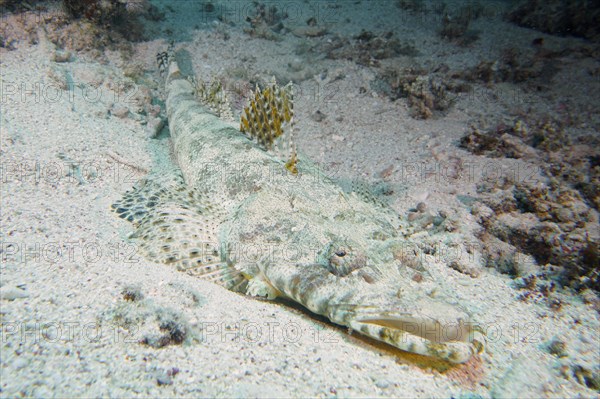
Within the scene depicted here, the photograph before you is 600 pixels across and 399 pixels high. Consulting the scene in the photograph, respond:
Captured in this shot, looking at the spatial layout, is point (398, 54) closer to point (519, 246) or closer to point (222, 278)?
point (519, 246)

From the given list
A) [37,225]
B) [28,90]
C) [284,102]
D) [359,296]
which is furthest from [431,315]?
[28,90]

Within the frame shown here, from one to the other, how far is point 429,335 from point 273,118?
3105mm

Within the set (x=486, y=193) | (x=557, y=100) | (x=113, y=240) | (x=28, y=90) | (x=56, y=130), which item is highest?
(x=557, y=100)

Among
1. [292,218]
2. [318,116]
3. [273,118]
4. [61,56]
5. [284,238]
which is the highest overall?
[61,56]

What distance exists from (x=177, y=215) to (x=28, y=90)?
4.11 m

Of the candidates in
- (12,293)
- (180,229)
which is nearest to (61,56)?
(180,229)

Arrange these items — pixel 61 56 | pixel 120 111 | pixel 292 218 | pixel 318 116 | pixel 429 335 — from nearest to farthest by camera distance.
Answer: pixel 429 335, pixel 292 218, pixel 120 111, pixel 61 56, pixel 318 116

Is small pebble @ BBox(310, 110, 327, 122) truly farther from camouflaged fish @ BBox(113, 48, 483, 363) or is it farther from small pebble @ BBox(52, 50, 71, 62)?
small pebble @ BBox(52, 50, 71, 62)

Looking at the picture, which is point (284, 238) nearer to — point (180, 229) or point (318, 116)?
point (180, 229)

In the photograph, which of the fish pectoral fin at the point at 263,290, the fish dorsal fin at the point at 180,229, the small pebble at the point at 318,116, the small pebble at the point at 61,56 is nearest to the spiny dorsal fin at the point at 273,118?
the fish dorsal fin at the point at 180,229

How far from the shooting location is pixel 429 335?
2469mm

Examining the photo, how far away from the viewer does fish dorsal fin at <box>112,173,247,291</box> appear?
3.44 metres

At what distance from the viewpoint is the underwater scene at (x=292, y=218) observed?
2.45m

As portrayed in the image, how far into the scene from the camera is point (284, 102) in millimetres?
4426
